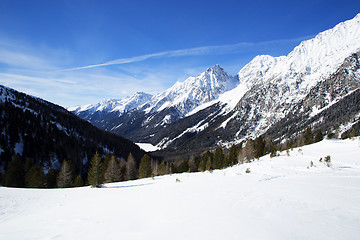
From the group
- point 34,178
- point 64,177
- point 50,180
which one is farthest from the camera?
point 50,180

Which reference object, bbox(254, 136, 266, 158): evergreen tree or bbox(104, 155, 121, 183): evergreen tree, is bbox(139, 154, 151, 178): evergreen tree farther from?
bbox(254, 136, 266, 158): evergreen tree

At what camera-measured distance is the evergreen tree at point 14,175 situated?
40.0 m

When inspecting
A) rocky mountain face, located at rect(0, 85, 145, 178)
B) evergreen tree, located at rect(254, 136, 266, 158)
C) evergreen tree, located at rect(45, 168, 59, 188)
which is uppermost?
rocky mountain face, located at rect(0, 85, 145, 178)

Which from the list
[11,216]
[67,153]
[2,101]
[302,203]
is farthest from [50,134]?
[302,203]

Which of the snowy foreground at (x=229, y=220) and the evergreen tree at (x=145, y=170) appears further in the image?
the evergreen tree at (x=145, y=170)

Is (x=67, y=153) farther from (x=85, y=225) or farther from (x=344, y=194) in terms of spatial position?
(x=344, y=194)

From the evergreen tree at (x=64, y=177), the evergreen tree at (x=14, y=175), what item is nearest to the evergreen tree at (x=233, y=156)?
the evergreen tree at (x=64, y=177)

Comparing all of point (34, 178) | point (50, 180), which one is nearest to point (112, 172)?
point (50, 180)

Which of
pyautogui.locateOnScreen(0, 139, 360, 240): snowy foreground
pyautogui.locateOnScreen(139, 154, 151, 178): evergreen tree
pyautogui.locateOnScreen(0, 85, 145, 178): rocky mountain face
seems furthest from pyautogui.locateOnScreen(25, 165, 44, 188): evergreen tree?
pyautogui.locateOnScreen(0, 139, 360, 240): snowy foreground

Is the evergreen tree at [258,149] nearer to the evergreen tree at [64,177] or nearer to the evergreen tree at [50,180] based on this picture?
the evergreen tree at [64,177]

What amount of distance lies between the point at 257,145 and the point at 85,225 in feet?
139

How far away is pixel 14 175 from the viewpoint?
40.8 m

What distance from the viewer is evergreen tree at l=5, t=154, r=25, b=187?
131ft

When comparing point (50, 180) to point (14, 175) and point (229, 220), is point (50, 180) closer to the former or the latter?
point (14, 175)
